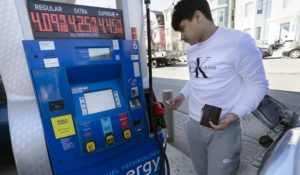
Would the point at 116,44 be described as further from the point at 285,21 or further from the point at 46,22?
the point at 285,21

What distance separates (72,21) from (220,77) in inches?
37.3

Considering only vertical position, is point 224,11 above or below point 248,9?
above

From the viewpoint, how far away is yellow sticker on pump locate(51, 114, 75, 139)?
3.54 feet

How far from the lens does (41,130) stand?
41.6 inches

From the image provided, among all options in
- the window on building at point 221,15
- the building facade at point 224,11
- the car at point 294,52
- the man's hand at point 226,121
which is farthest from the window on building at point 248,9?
the man's hand at point 226,121

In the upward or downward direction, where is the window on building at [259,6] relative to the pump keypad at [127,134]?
upward

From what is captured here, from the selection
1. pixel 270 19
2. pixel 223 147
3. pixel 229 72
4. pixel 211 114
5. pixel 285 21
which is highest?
pixel 270 19

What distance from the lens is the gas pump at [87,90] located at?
1044 mm

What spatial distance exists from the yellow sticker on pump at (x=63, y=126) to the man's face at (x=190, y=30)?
905 mm

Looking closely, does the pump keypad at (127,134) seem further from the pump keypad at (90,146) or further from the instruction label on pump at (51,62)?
the instruction label on pump at (51,62)

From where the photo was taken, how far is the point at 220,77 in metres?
1.35

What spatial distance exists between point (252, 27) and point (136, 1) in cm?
2151

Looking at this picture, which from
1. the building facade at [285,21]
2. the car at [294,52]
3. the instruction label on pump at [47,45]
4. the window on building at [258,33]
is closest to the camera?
the instruction label on pump at [47,45]

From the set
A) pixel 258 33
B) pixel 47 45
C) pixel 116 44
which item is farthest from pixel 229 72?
pixel 258 33
